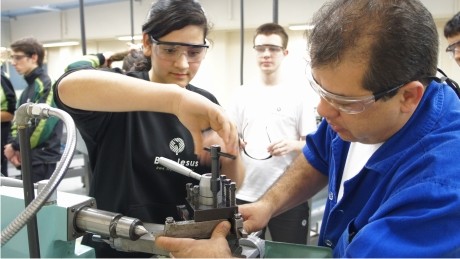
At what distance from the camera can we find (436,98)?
0.82 metres

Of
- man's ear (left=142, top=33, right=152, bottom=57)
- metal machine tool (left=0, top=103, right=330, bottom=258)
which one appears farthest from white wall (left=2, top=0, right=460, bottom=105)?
metal machine tool (left=0, top=103, right=330, bottom=258)

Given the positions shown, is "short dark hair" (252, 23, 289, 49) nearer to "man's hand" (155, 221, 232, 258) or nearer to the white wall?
"man's hand" (155, 221, 232, 258)

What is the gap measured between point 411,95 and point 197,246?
1.82ft

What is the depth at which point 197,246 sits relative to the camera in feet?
2.35

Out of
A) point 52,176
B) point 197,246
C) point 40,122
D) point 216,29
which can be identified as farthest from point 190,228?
point 216,29

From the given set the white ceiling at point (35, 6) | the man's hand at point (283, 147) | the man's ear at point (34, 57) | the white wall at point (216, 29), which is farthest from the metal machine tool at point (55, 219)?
the white ceiling at point (35, 6)

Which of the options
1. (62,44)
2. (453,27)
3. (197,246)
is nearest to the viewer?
(197,246)

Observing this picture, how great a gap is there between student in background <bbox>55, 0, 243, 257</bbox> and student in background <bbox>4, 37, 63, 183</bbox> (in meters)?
1.77

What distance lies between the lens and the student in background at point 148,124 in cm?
84

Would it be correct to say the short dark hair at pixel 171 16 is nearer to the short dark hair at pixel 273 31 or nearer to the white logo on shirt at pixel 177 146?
the white logo on shirt at pixel 177 146

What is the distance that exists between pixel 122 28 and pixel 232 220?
6808 millimetres

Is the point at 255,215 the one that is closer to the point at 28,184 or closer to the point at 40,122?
the point at 28,184

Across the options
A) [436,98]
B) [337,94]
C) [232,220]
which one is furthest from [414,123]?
[232,220]

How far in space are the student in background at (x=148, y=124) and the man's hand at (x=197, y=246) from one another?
0.65ft
